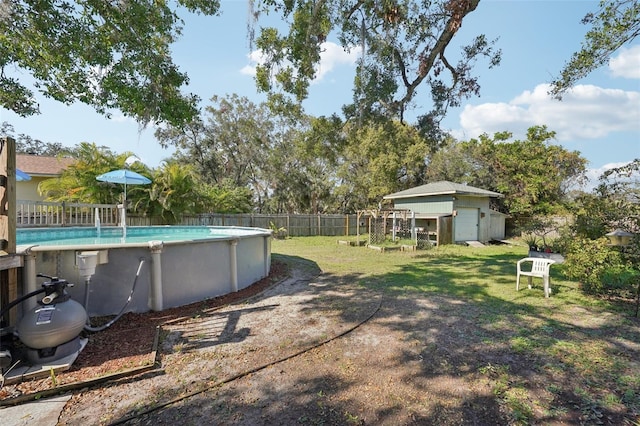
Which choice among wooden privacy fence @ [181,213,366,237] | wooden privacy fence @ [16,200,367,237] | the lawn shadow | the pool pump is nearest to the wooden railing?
wooden privacy fence @ [16,200,367,237]

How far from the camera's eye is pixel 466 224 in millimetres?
15062

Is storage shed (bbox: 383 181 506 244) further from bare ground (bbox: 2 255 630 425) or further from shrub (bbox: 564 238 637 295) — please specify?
bare ground (bbox: 2 255 630 425)

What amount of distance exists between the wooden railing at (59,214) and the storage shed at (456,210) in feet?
42.6

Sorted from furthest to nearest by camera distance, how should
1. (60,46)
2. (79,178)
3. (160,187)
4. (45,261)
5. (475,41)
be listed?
1. (160,187)
2. (79,178)
3. (475,41)
4. (60,46)
5. (45,261)

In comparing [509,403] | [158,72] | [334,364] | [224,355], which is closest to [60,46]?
[158,72]

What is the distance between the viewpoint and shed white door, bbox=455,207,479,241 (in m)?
14.8

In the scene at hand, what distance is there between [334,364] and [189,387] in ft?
4.33

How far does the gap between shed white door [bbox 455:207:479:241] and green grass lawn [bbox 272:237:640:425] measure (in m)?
6.53

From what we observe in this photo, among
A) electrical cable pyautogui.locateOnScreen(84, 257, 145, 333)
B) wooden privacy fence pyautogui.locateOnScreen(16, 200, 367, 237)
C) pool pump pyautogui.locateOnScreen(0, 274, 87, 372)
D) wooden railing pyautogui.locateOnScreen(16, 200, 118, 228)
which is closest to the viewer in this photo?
pool pump pyautogui.locateOnScreen(0, 274, 87, 372)

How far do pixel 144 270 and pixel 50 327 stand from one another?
1466 millimetres

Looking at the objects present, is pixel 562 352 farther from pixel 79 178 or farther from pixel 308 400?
pixel 79 178

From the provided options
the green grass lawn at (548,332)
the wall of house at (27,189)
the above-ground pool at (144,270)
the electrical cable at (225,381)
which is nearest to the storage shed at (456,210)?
the green grass lawn at (548,332)

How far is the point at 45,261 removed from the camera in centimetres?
361

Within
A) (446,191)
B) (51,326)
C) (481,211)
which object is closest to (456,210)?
(446,191)
